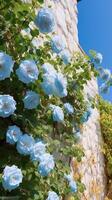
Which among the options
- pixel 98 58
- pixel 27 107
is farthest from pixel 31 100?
pixel 98 58

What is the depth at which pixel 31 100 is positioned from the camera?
109 inches

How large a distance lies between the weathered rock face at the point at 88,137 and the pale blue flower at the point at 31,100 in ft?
5.32

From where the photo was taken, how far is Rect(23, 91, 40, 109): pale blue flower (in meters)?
2.76

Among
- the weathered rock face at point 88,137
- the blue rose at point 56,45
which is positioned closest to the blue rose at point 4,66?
the blue rose at point 56,45

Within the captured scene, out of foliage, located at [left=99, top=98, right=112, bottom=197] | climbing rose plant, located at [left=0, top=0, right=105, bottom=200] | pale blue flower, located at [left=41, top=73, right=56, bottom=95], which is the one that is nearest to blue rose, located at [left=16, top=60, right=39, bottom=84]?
climbing rose plant, located at [left=0, top=0, right=105, bottom=200]

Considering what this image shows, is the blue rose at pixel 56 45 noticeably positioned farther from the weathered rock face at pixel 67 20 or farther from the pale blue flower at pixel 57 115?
the weathered rock face at pixel 67 20

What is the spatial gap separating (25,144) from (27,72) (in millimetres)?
407

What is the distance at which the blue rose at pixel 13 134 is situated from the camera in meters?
2.64

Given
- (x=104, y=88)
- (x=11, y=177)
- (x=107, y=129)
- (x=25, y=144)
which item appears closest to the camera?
(x=11, y=177)

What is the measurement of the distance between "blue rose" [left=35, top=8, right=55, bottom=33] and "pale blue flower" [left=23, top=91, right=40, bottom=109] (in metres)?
0.38

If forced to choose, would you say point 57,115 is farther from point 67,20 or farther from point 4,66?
point 67,20

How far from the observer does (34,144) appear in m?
2.70

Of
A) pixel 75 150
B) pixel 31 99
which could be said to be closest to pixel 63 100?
pixel 75 150

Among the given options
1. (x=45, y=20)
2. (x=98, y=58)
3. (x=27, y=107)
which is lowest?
(x=27, y=107)
